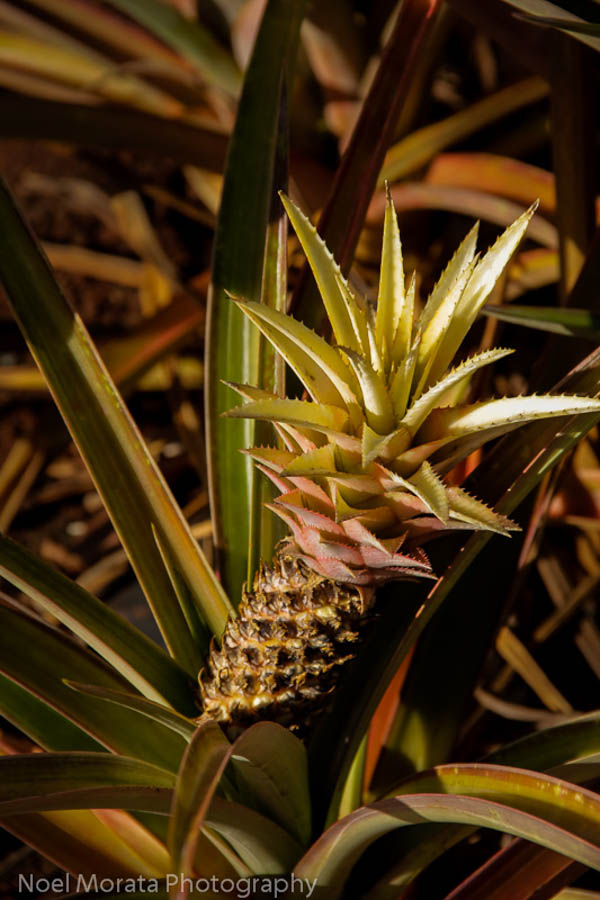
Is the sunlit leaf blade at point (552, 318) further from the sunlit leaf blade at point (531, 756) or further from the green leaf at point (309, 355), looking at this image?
the sunlit leaf blade at point (531, 756)

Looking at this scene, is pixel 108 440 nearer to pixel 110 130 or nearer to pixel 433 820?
pixel 433 820

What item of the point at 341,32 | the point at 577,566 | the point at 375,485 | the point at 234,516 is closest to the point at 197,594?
the point at 234,516

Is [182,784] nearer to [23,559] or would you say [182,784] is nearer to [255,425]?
[23,559]

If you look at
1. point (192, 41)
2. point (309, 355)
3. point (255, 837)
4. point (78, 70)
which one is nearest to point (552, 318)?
point (309, 355)

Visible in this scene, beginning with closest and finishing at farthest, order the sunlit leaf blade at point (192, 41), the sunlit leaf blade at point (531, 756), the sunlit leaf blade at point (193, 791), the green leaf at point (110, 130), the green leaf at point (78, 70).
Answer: the sunlit leaf blade at point (193, 791)
the sunlit leaf blade at point (531, 756)
the green leaf at point (110, 130)
the sunlit leaf blade at point (192, 41)
the green leaf at point (78, 70)

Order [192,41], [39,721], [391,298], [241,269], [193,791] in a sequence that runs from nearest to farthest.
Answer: [193,791], [391,298], [39,721], [241,269], [192,41]

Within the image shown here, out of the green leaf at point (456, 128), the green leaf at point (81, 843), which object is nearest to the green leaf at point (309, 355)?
the green leaf at point (81, 843)
